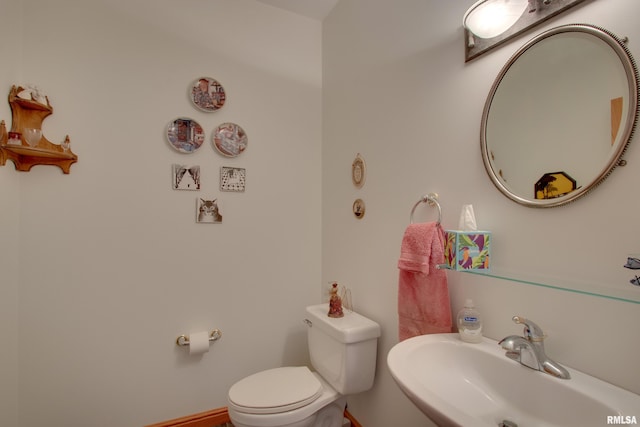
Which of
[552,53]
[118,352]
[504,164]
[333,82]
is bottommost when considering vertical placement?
[118,352]

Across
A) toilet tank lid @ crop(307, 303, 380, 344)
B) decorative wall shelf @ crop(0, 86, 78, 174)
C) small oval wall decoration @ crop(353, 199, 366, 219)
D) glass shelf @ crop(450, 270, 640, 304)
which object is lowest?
toilet tank lid @ crop(307, 303, 380, 344)

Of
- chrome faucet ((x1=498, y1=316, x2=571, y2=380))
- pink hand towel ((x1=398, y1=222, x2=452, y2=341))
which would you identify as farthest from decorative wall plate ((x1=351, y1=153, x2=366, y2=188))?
chrome faucet ((x1=498, y1=316, x2=571, y2=380))

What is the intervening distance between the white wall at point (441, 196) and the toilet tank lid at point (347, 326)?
73 mm

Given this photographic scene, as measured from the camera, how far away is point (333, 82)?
203 centimetres

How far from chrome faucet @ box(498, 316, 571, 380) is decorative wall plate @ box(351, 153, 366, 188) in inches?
41.1

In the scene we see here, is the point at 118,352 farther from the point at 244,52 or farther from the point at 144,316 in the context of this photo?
the point at 244,52

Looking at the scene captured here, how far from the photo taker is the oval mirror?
0.74 m

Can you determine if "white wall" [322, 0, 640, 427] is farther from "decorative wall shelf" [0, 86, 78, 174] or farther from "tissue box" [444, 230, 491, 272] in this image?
"decorative wall shelf" [0, 86, 78, 174]

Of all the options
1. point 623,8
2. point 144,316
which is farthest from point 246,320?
point 623,8

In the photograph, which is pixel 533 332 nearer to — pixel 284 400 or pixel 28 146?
pixel 284 400

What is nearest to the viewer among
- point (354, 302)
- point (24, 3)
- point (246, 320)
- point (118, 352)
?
point (24, 3)

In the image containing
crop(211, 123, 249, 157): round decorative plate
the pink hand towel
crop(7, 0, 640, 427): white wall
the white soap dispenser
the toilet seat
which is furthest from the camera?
crop(211, 123, 249, 157): round decorative plate

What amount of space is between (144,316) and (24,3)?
5.53 ft

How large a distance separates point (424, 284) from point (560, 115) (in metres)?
0.70
